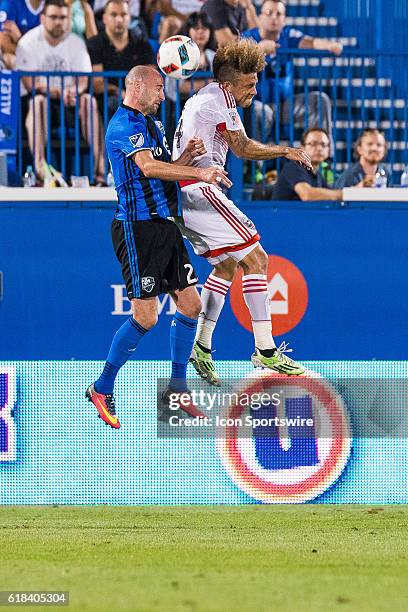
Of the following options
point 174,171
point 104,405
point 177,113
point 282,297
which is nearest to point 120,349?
point 104,405

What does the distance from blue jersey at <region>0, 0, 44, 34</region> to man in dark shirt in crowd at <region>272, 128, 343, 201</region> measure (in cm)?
346

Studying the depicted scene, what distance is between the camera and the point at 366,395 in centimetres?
1423

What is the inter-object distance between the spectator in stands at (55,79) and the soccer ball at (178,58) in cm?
322

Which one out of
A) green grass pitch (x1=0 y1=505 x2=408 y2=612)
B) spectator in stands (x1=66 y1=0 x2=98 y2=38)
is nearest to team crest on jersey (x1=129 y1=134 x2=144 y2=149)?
green grass pitch (x1=0 y1=505 x2=408 y2=612)

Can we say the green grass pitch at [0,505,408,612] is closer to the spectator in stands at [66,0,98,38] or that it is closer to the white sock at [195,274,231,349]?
the white sock at [195,274,231,349]

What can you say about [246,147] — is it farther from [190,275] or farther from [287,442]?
[287,442]

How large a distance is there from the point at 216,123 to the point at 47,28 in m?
4.67

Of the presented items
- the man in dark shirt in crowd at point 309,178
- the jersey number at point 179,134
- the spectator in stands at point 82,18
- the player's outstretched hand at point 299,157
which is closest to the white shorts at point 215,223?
the jersey number at point 179,134

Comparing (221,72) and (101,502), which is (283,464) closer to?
(101,502)

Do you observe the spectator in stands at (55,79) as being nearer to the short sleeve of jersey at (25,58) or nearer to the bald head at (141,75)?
the short sleeve of jersey at (25,58)

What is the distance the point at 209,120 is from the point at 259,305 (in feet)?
5.14

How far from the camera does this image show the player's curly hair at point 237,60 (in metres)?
11.1

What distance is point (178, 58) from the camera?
1100 cm

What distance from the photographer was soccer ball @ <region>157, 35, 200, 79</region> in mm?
11000
